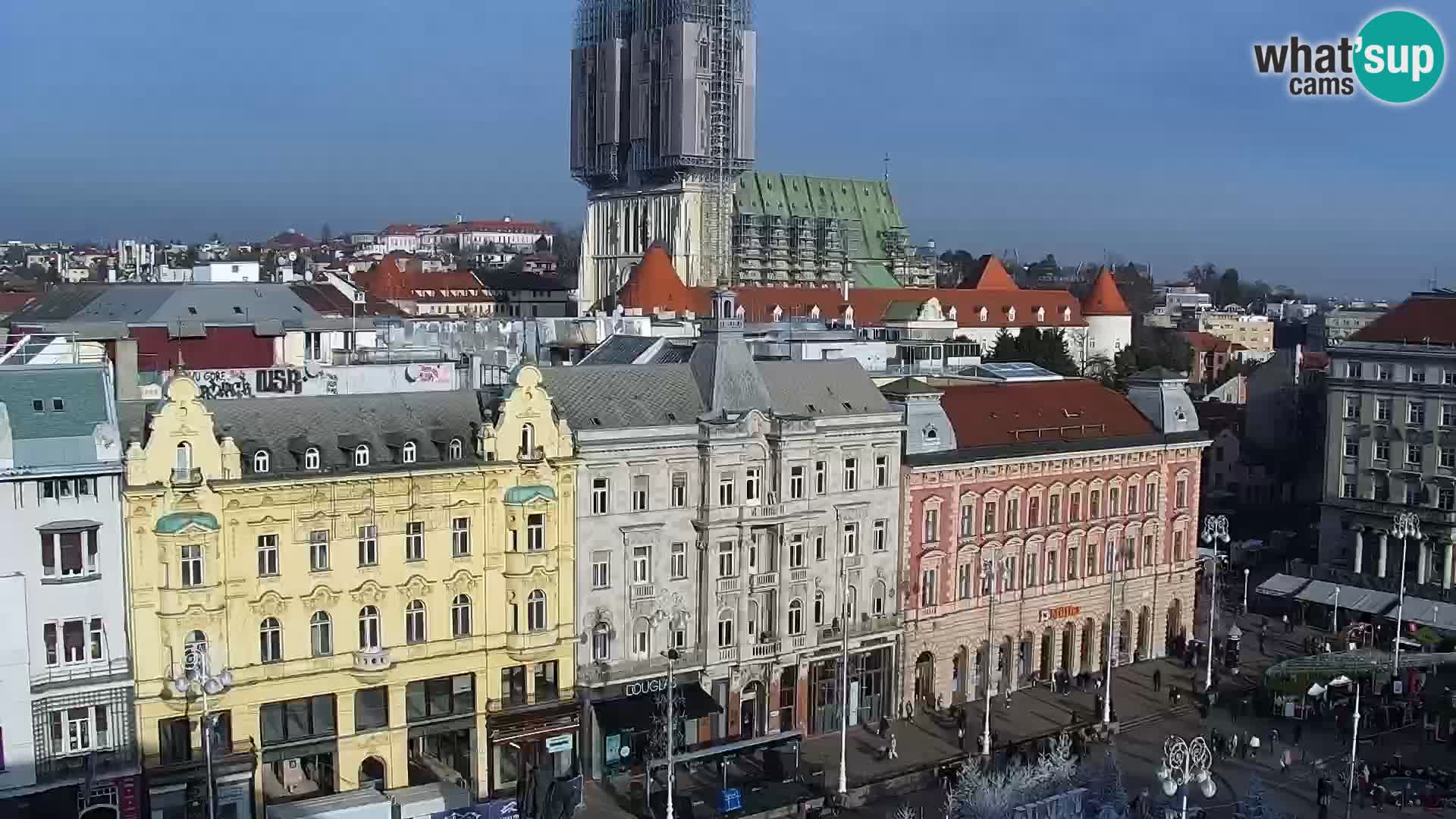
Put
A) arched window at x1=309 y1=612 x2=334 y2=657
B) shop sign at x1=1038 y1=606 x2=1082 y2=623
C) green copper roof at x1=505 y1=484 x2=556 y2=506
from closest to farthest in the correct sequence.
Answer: arched window at x1=309 y1=612 x2=334 y2=657 → green copper roof at x1=505 y1=484 x2=556 y2=506 → shop sign at x1=1038 y1=606 x2=1082 y2=623

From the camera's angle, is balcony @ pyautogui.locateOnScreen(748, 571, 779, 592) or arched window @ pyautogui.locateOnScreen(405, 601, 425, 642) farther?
balcony @ pyautogui.locateOnScreen(748, 571, 779, 592)

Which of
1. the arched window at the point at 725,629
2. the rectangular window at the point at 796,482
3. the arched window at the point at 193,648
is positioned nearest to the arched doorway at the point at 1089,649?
the rectangular window at the point at 796,482

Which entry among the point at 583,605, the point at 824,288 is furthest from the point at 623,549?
the point at 824,288

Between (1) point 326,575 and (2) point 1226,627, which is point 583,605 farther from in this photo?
(2) point 1226,627

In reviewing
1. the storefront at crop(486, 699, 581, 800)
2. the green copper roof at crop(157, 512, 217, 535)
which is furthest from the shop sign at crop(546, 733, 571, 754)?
the green copper roof at crop(157, 512, 217, 535)

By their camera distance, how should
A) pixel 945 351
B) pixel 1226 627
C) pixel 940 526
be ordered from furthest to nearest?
pixel 945 351 < pixel 1226 627 < pixel 940 526

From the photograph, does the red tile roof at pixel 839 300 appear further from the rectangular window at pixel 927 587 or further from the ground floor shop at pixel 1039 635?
the rectangular window at pixel 927 587

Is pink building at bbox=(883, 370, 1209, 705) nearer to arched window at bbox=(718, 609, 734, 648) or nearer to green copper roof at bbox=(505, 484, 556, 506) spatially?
arched window at bbox=(718, 609, 734, 648)
